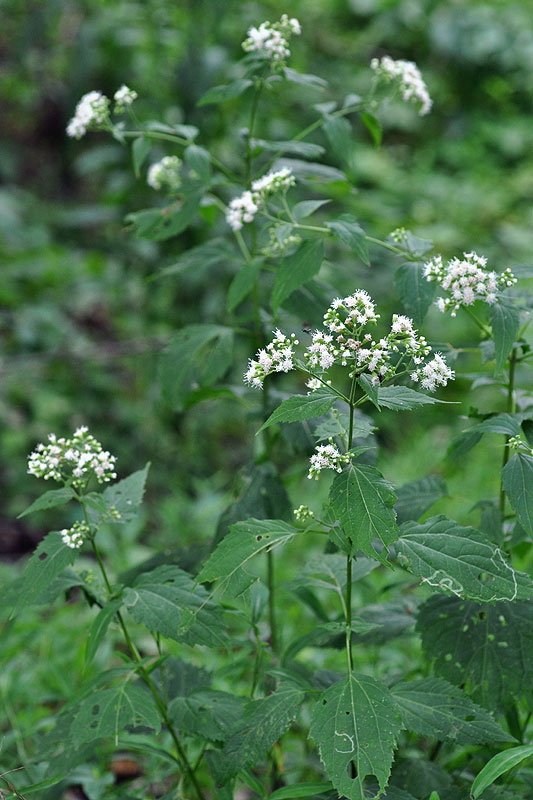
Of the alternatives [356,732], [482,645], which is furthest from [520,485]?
[356,732]

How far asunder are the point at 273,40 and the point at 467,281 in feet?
2.80

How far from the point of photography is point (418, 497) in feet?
5.55

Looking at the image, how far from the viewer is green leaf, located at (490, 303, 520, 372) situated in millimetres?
1387

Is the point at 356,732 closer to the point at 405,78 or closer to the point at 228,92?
the point at 228,92

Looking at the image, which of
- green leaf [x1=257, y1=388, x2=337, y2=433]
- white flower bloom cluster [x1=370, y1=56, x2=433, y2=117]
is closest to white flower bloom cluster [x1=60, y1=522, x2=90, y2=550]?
green leaf [x1=257, y1=388, x2=337, y2=433]

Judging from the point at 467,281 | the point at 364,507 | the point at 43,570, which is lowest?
the point at 43,570

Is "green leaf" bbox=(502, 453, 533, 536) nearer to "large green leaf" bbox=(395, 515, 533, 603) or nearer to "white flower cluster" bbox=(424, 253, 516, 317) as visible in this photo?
"large green leaf" bbox=(395, 515, 533, 603)

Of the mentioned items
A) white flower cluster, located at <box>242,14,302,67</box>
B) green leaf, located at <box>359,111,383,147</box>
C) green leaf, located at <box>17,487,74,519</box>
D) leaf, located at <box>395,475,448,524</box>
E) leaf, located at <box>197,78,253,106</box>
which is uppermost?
white flower cluster, located at <box>242,14,302,67</box>

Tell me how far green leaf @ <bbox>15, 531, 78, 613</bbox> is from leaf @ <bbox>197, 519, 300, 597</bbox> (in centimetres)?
31

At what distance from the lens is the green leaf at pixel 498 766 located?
1350mm

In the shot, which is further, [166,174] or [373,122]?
[166,174]

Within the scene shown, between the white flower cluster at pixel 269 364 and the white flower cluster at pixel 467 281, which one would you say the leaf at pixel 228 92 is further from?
the white flower cluster at pixel 269 364

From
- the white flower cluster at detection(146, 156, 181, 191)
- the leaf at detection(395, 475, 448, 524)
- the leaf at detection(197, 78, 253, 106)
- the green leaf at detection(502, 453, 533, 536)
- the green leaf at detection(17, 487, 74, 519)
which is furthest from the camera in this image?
the white flower cluster at detection(146, 156, 181, 191)

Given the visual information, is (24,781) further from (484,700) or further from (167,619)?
(484,700)
